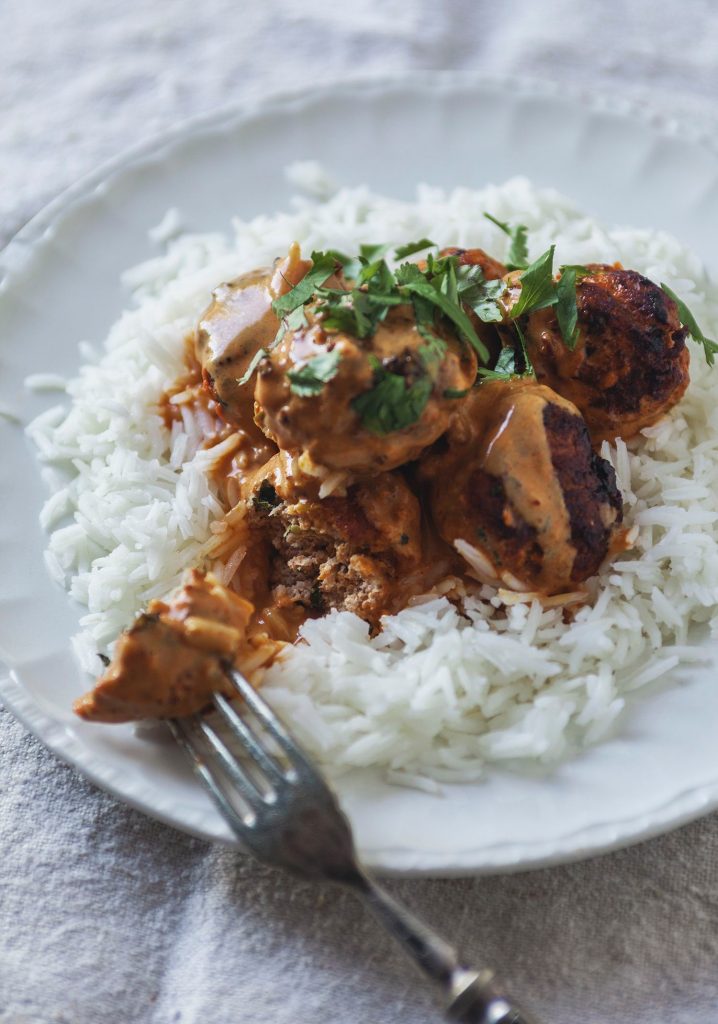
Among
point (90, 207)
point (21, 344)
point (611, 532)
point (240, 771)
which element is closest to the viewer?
point (240, 771)

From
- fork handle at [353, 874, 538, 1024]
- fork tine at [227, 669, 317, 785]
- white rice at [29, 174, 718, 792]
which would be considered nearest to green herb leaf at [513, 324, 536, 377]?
white rice at [29, 174, 718, 792]

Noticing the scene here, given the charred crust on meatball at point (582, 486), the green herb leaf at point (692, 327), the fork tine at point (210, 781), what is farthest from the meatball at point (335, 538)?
the green herb leaf at point (692, 327)

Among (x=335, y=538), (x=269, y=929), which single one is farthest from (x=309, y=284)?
(x=269, y=929)

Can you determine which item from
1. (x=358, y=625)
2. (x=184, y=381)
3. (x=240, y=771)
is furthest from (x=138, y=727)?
(x=184, y=381)

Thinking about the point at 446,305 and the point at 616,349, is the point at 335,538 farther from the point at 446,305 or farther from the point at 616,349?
the point at 616,349

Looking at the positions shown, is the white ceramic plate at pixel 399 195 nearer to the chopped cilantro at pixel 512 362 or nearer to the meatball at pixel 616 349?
the meatball at pixel 616 349

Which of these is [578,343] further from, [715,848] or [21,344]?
[21,344]
